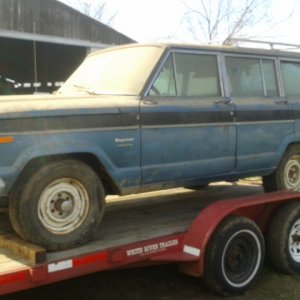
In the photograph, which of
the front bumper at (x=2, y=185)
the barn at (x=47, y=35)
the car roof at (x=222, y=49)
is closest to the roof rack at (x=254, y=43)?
the car roof at (x=222, y=49)

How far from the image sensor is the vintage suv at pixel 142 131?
12.9 feet

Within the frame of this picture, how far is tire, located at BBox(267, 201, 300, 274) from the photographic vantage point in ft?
17.4

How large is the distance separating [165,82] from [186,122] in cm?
41

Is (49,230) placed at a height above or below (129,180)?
below

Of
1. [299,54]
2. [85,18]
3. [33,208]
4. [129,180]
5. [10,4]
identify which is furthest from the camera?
[85,18]

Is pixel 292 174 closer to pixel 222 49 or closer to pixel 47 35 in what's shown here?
pixel 222 49

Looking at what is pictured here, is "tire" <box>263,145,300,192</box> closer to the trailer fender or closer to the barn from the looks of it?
the trailer fender

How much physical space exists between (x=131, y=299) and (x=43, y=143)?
66.1 inches

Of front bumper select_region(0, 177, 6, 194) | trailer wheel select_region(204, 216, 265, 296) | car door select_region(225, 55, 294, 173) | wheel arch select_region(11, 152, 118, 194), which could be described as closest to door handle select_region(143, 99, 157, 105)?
wheel arch select_region(11, 152, 118, 194)

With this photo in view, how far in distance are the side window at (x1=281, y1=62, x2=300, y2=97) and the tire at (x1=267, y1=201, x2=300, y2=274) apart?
1.44 meters

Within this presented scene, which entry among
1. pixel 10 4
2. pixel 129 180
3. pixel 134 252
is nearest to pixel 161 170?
pixel 129 180

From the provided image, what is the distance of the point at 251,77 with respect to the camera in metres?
5.84

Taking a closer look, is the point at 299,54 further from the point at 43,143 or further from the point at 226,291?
the point at 43,143

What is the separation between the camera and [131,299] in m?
4.75
